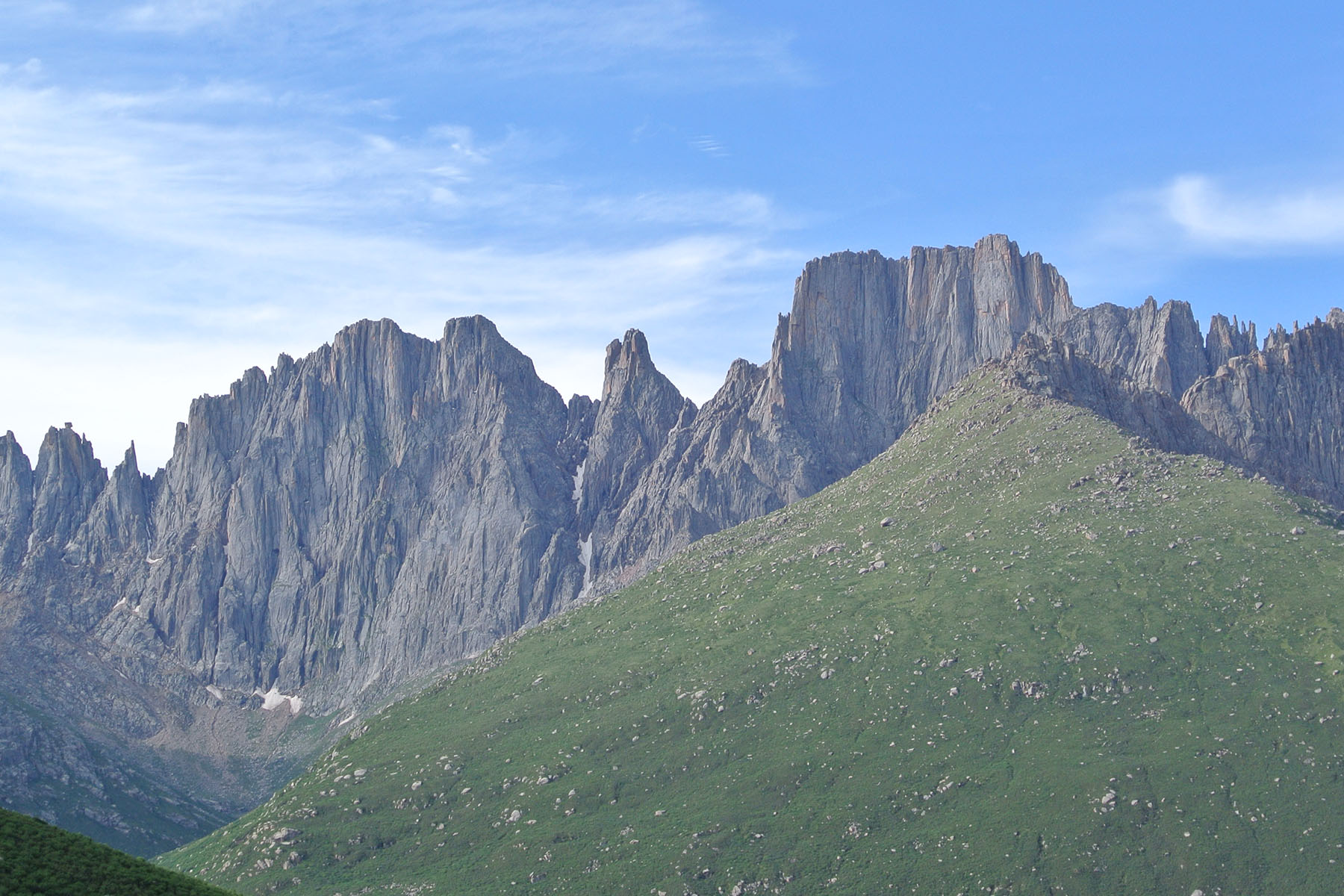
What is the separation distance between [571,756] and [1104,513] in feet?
254

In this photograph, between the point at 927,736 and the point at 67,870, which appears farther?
the point at 927,736

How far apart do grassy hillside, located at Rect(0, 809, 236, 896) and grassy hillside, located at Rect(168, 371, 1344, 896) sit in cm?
5714

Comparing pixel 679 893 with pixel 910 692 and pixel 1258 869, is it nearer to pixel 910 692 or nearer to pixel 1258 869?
pixel 910 692

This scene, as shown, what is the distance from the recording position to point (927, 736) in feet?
499

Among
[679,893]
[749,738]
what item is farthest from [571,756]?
[679,893]

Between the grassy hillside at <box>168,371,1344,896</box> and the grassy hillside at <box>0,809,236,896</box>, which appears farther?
the grassy hillside at <box>168,371,1344,896</box>

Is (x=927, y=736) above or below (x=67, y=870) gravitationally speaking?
below

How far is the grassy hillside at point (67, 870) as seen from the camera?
8206cm

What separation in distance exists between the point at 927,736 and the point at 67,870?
93181 millimetres

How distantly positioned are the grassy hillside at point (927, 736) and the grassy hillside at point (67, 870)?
187 feet

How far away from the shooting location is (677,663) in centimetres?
17875

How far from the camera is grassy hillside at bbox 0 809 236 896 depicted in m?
82.1

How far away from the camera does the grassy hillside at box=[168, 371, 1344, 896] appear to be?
13575 centimetres

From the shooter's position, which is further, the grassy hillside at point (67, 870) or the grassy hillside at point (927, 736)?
the grassy hillside at point (927, 736)
